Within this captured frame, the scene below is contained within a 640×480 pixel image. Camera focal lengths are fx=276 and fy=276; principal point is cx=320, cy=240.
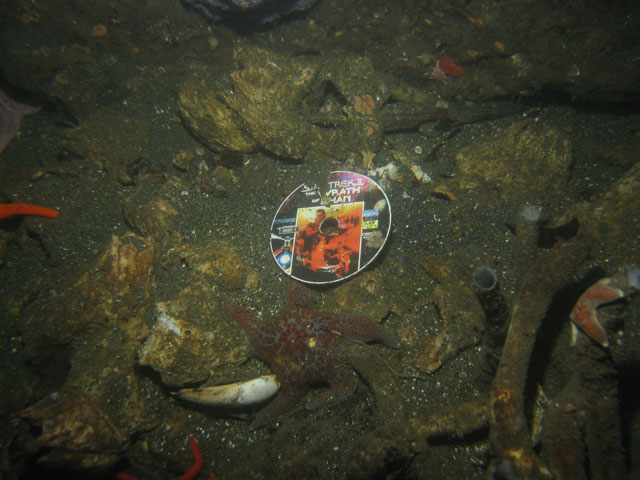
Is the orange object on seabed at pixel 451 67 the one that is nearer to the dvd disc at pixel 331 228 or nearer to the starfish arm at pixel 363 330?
the dvd disc at pixel 331 228

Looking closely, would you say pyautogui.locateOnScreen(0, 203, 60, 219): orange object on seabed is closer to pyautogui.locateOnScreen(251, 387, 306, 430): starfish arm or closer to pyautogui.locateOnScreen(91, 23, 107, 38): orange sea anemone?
pyautogui.locateOnScreen(91, 23, 107, 38): orange sea anemone

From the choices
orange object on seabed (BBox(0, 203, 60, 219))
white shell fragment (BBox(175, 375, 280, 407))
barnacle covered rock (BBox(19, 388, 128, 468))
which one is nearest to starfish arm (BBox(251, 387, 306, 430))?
white shell fragment (BBox(175, 375, 280, 407))

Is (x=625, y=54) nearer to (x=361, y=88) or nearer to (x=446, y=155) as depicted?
(x=446, y=155)

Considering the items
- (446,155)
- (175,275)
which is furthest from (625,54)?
(175,275)

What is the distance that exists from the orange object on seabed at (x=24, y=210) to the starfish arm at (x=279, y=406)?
4.01 m

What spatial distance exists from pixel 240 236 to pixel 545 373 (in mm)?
3649

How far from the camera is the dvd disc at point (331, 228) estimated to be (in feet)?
10.5

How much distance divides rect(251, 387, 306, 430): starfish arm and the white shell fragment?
0.14 m

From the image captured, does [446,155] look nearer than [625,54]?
No

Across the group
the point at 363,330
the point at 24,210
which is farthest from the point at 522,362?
the point at 24,210

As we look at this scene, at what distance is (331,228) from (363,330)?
1.35 meters

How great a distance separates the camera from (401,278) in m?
3.12

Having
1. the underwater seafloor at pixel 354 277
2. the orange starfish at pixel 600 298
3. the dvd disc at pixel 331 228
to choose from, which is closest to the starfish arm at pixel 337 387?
the underwater seafloor at pixel 354 277

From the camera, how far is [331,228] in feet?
11.6
